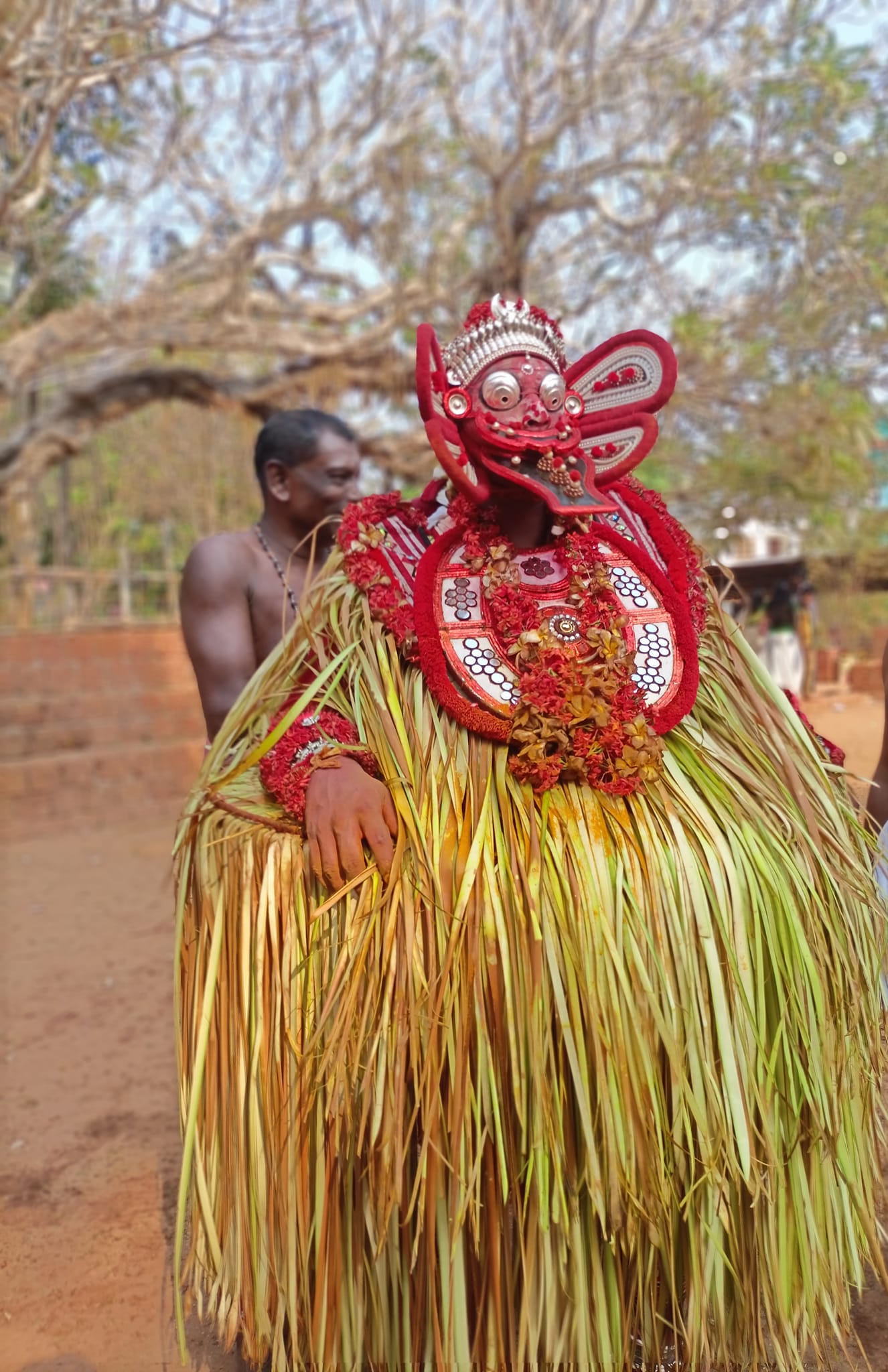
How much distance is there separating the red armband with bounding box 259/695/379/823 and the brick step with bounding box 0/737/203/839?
6230 millimetres

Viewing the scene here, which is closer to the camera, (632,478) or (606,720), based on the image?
(606,720)

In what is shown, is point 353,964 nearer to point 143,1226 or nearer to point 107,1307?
point 107,1307

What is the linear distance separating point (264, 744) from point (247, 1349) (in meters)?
0.88

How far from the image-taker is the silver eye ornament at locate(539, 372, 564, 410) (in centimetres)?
152

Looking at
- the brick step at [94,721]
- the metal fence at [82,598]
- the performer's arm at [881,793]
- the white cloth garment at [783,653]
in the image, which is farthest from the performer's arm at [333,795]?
the white cloth garment at [783,653]

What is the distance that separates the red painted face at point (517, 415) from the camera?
4.91 ft

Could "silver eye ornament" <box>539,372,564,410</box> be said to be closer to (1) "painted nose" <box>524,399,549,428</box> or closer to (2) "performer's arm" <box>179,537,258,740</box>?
(1) "painted nose" <box>524,399,549,428</box>

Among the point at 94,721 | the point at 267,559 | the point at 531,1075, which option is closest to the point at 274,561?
the point at 267,559

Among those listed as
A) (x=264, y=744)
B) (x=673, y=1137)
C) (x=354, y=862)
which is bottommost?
(x=673, y=1137)

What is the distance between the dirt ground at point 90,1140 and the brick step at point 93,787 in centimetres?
181

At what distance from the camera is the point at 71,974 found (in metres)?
4.23

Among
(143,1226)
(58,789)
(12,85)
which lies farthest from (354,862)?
(58,789)

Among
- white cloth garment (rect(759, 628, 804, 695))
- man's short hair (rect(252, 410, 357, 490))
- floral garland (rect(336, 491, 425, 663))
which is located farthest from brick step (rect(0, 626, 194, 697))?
white cloth garment (rect(759, 628, 804, 695))

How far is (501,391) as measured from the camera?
150 cm
